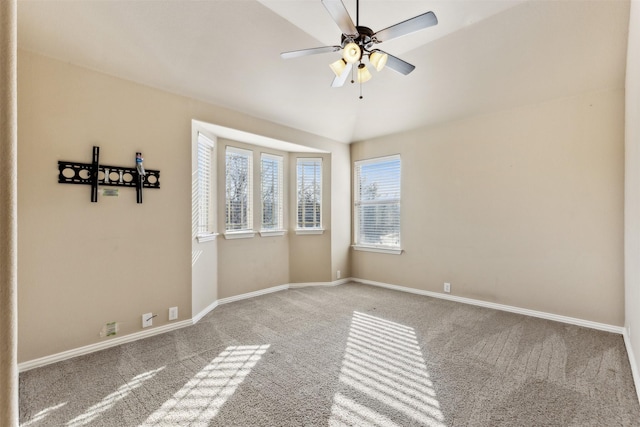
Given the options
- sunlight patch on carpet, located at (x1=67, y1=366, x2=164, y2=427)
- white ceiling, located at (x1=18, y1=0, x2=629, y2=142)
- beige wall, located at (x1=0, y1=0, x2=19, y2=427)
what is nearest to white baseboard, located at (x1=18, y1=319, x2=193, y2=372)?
sunlight patch on carpet, located at (x1=67, y1=366, x2=164, y2=427)

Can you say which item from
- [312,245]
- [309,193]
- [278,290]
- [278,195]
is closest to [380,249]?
[312,245]

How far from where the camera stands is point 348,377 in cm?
227

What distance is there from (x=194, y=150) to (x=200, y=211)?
0.79 metres

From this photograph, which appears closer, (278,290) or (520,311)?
(520,311)

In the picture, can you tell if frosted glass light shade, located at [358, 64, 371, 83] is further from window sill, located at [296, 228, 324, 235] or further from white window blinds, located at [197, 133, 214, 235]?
window sill, located at [296, 228, 324, 235]

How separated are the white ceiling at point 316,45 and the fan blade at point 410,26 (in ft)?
2.63

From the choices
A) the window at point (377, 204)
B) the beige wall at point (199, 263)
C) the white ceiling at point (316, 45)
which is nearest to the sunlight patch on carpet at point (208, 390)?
the beige wall at point (199, 263)

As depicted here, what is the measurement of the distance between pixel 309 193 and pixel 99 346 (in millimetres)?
3446

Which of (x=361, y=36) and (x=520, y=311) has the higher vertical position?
(x=361, y=36)

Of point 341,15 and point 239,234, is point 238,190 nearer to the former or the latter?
point 239,234

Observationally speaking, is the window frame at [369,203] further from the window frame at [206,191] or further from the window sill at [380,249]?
the window frame at [206,191]

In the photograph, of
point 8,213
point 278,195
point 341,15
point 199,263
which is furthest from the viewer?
point 278,195

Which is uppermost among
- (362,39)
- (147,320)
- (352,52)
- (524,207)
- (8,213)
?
(362,39)

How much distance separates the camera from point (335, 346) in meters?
2.79
